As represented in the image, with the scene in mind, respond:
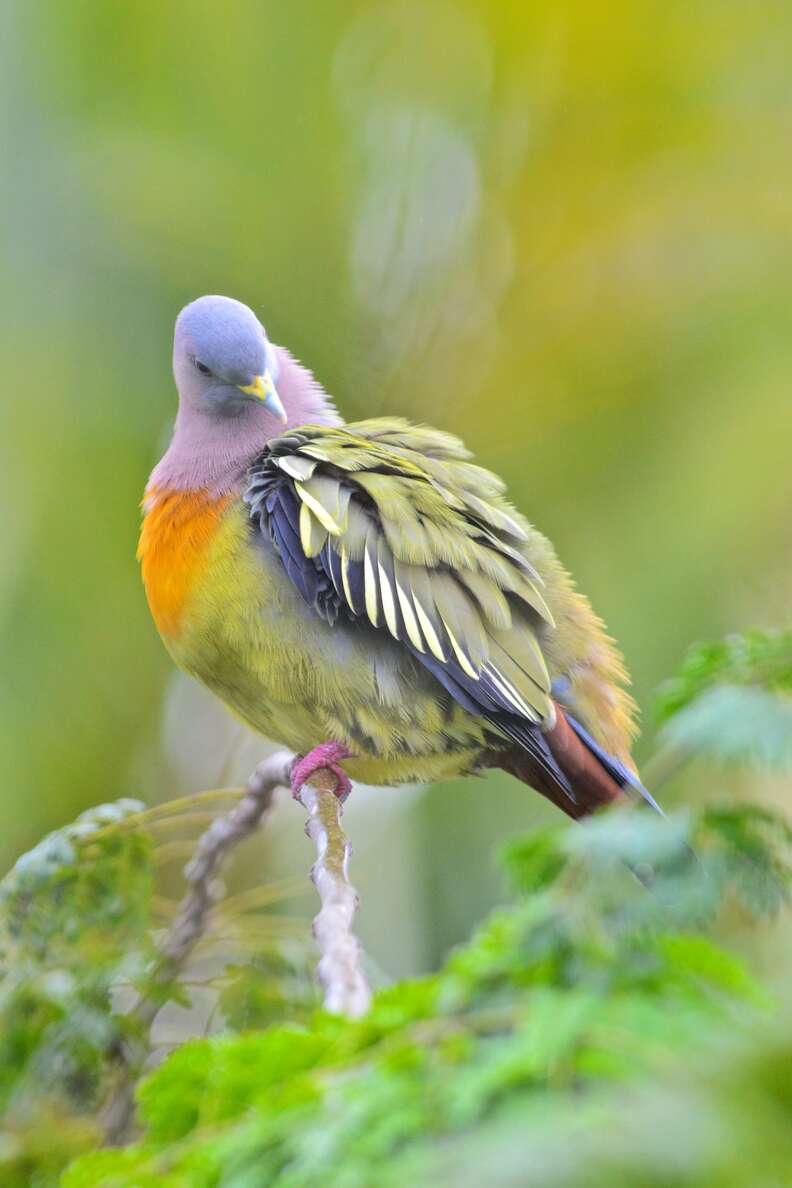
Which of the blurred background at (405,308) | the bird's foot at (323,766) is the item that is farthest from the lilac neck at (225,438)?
the blurred background at (405,308)

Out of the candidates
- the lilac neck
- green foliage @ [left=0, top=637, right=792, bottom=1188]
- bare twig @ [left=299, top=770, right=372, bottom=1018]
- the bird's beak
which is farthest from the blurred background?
green foliage @ [left=0, top=637, right=792, bottom=1188]

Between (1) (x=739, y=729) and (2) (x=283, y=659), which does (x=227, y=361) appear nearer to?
(2) (x=283, y=659)

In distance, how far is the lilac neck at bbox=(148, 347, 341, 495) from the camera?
10.5 feet

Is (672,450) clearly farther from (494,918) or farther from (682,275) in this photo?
(494,918)

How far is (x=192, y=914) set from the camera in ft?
8.96

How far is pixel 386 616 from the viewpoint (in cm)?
289

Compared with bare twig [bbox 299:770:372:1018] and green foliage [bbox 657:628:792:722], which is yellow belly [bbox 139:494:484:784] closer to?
bare twig [bbox 299:770:372:1018]

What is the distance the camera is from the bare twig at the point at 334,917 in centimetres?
145

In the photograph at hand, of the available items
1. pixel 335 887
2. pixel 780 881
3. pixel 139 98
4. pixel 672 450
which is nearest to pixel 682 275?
pixel 672 450

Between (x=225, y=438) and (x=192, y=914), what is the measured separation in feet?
3.89

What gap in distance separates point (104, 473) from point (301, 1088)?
13.5 feet

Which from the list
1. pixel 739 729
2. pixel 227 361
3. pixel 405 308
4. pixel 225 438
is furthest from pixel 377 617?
pixel 405 308

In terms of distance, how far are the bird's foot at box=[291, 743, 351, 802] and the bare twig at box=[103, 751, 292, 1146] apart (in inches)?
3.0

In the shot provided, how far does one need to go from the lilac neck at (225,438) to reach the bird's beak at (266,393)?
0.22 feet
